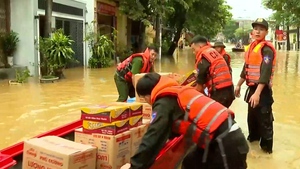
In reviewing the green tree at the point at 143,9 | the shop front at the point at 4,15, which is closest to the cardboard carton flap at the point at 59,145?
the shop front at the point at 4,15

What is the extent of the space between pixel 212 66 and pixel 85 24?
15422mm

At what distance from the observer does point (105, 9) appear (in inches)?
888

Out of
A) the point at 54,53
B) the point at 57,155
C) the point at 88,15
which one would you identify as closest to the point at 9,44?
the point at 54,53

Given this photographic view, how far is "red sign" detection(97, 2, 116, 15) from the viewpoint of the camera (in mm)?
21616

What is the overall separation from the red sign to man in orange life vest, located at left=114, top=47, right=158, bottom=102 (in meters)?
15.7

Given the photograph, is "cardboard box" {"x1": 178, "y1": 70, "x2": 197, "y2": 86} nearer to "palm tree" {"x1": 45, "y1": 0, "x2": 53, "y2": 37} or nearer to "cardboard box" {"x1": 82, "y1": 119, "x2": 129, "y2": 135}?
"cardboard box" {"x1": 82, "y1": 119, "x2": 129, "y2": 135}

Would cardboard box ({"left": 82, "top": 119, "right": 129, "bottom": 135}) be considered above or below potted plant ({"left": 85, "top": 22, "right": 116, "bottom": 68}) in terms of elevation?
below

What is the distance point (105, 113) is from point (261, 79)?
2533 millimetres

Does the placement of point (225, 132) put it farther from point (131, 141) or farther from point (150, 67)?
point (150, 67)

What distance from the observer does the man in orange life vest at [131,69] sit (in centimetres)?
593

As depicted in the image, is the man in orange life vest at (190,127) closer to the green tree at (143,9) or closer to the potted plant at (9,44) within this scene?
the potted plant at (9,44)

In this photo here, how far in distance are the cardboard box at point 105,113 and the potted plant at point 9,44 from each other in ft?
38.0

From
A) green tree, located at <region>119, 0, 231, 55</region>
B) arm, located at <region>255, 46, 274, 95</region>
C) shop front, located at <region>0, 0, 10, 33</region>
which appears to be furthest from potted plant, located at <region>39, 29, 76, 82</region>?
arm, located at <region>255, 46, 274, 95</region>

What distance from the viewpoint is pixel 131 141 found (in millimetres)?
3732
